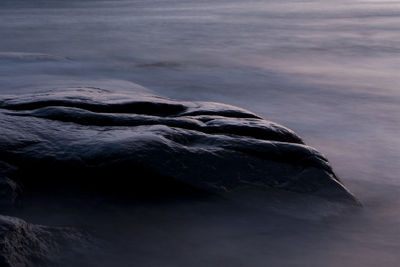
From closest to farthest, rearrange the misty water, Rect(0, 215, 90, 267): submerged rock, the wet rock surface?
Rect(0, 215, 90, 267): submerged rock < the misty water < the wet rock surface

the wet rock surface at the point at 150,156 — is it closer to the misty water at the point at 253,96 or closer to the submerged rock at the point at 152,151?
the submerged rock at the point at 152,151

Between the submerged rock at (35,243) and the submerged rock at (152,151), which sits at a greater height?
the submerged rock at (152,151)

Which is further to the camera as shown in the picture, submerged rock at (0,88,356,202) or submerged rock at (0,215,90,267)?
submerged rock at (0,88,356,202)

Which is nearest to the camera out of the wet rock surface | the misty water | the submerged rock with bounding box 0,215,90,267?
the submerged rock with bounding box 0,215,90,267

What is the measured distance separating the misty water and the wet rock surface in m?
0.11

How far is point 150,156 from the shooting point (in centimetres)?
242

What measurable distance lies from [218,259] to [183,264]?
13 cm

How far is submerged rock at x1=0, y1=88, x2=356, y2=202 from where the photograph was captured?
2.38 metres

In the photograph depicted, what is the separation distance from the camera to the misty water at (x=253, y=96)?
217cm

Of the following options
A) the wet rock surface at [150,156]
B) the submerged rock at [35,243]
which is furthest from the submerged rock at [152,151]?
the submerged rock at [35,243]

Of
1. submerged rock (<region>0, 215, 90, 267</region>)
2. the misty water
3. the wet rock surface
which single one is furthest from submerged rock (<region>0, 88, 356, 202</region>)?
submerged rock (<region>0, 215, 90, 267</region>)

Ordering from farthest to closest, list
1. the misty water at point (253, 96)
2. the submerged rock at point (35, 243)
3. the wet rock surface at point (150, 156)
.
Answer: the wet rock surface at point (150, 156) < the misty water at point (253, 96) < the submerged rock at point (35, 243)

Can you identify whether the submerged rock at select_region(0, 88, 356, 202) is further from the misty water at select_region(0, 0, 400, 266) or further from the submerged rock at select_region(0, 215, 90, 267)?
the submerged rock at select_region(0, 215, 90, 267)

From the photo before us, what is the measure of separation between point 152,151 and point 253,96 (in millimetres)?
2968
